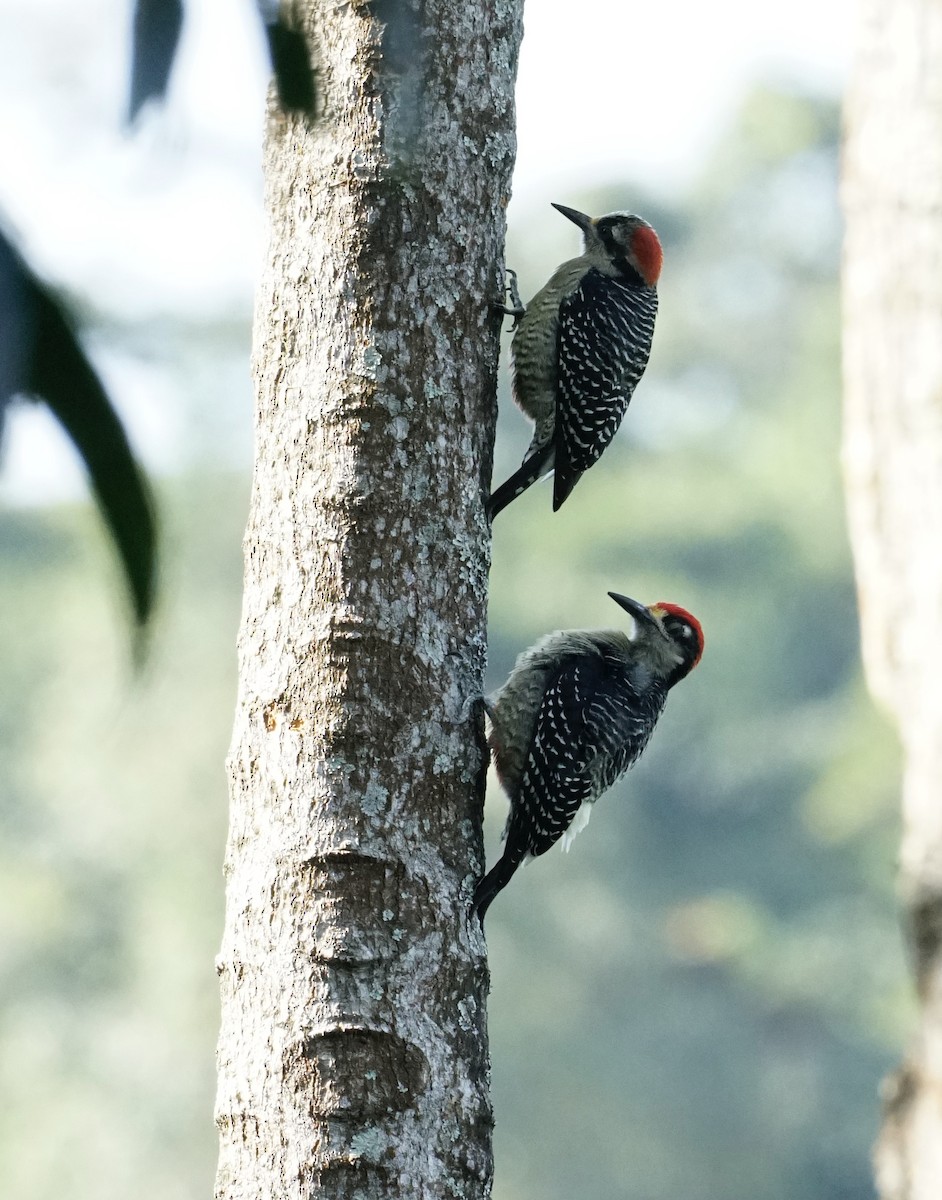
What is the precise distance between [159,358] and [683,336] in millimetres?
26452

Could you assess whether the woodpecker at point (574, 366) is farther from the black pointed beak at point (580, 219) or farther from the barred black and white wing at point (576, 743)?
the barred black and white wing at point (576, 743)

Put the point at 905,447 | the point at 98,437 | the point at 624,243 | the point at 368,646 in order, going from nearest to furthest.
Result: the point at 98,437
the point at 368,646
the point at 905,447
the point at 624,243

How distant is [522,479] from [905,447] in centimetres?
90

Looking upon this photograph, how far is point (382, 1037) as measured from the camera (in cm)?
239

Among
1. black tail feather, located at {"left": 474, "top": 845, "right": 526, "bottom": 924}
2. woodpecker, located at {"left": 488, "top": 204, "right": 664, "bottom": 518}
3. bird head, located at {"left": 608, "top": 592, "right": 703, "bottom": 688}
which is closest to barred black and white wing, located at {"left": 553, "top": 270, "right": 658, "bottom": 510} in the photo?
woodpecker, located at {"left": 488, "top": 204, "right": 664, "bottom": 518}

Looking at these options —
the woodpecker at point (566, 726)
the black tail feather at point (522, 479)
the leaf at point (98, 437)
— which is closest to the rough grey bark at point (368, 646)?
the woodpecker at point (566, 726)

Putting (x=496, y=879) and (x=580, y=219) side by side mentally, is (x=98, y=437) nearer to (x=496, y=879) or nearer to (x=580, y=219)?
(x=496, y=879)

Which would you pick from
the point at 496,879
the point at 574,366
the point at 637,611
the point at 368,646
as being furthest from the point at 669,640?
the point at 368,646

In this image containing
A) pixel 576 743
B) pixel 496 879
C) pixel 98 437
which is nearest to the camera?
pixel 98 437

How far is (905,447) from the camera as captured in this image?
12.5ft

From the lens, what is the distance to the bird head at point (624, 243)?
4.62 m

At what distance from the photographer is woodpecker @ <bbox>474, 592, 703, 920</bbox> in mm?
3436

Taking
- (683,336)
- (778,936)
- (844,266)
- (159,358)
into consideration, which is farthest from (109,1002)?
(159,358)

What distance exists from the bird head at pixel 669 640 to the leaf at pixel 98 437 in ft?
10.8
